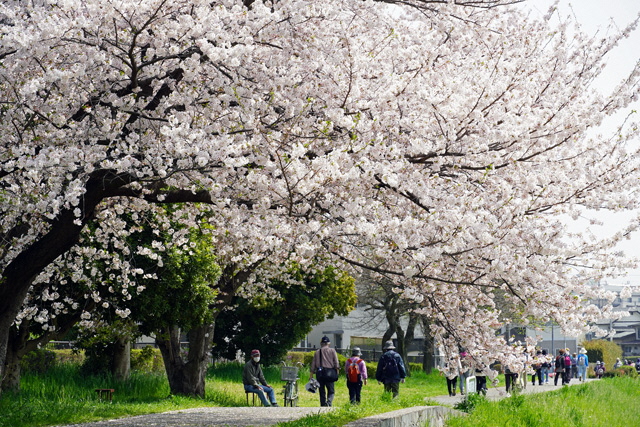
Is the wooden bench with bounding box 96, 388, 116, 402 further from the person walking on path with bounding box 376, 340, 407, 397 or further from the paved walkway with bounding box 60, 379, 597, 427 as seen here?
the person walking on path with bounding box 376, 340, 407, 397

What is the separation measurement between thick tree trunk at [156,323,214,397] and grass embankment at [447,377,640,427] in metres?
7.46

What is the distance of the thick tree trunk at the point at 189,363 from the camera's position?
17.4 m

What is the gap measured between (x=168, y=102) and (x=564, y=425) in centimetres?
897

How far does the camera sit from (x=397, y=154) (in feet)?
26.1

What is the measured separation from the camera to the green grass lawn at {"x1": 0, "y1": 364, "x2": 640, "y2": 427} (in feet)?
36.0

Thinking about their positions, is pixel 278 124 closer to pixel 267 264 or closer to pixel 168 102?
pixel 168 102

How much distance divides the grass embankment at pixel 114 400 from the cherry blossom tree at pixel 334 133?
226 centimetres

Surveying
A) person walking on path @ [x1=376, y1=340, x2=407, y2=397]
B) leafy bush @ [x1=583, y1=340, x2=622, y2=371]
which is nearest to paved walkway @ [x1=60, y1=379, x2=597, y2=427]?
person walking on path @ [x1=376, y1=340, x2=407, y2=397]

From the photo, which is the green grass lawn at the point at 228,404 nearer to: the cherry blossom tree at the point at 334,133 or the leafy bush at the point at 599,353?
the cherry blossom tree at the point at 334,133

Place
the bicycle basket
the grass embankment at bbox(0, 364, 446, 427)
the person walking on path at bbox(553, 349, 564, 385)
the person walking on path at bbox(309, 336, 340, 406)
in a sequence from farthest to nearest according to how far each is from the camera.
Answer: the person walking on path at bbox(553, 349, 564, 385), the bicycle basket, the person walking on path at bbox(309, 336, 340, 406), the grass embankment at bbox(0, 364, 446, 427)

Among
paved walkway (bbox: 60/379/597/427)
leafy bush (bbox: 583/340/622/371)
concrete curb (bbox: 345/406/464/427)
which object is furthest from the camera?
leafy bush (bbox: 583/340/622/371)

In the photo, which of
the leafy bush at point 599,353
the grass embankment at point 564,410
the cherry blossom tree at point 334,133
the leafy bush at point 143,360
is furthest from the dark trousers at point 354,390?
the leafy bush at point 599,353

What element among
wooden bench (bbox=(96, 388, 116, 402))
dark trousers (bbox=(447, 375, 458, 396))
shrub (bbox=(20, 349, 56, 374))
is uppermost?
shrub (bbox=(20, 349, 56, 374))

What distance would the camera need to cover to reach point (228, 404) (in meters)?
17.4
